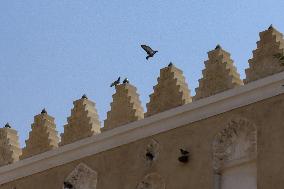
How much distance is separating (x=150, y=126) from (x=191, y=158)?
3.91 ft

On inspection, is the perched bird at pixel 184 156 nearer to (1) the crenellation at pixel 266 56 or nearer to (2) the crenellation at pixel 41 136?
(1) the crenellation at pixel 266 56

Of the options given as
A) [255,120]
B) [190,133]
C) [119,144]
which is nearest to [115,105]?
[119,144]

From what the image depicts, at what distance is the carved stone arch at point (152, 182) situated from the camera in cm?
1931

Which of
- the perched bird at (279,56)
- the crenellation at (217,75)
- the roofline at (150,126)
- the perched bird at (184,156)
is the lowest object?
the perched bird at (184,156)

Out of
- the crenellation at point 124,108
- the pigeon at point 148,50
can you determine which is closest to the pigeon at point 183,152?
the crenellation at point 124,108

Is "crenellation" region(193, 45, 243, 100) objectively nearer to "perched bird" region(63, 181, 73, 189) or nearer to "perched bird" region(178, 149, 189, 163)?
"perched bird" region(178, 149, 189, 163)

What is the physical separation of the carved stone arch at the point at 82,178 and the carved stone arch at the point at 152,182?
46.0 inches

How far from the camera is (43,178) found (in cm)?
2136

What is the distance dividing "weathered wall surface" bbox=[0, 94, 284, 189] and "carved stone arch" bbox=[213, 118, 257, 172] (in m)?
0.09

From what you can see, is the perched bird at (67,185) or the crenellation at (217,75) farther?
the perched bird at (67,185)

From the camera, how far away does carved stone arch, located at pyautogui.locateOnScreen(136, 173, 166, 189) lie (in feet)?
63.4

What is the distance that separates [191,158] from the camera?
1898 cm

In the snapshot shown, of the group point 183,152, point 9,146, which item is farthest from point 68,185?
point 183,152

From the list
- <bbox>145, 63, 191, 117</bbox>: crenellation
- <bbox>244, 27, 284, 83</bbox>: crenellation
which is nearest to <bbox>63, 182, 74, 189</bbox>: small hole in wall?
<bbox>145, 63, 191, 117</bbox>: crenellation
